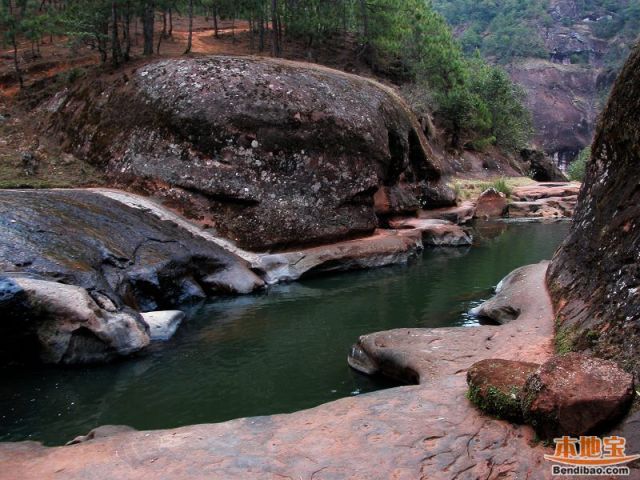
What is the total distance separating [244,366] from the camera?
1028 centimetres

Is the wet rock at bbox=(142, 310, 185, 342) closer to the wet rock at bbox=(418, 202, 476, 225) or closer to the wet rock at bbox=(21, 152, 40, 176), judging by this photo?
the wet rock at bbox=(21, 152, 40, 176)

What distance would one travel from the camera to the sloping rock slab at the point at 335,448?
536cm

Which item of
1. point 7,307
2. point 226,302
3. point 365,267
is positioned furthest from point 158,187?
point 7,307

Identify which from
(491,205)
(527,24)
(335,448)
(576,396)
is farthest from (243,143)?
(527,24)

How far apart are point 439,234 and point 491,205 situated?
1073 centimetres

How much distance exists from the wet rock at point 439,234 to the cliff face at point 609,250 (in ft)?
36.6

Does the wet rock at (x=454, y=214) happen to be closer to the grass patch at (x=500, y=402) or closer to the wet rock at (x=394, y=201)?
the wet rock at (x=394, y=201)

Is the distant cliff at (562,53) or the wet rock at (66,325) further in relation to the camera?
the distant cliff at (562,53)

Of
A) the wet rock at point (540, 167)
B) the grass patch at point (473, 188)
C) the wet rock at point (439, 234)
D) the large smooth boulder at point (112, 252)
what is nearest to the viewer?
the large smooth boulder at point (112, 252)

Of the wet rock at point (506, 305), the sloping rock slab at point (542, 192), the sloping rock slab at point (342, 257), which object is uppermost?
the wet rock at point (506, 305)

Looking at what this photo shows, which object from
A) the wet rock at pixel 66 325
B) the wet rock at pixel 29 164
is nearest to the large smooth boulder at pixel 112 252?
the wet rock at pixel 66 325

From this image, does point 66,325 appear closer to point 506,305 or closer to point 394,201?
point 506,305

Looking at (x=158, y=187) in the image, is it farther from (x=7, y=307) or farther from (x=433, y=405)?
(x=433, y=405)

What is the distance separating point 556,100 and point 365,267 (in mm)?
70861
